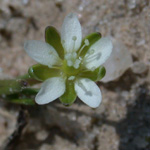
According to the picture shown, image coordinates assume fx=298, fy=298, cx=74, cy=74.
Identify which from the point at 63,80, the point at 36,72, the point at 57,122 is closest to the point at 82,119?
the point at 57,122

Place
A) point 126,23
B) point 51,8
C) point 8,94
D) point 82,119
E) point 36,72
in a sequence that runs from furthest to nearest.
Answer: point 51,8 → point 126,23 → point 82,119 → point 8,94 → point 36,72

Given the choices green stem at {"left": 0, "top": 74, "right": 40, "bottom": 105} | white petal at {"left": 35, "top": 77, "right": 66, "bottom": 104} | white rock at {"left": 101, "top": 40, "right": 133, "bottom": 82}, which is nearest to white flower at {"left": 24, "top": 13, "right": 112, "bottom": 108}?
white petal at {"left": 35, "top": 77, "right": 66, "bottom": 104}

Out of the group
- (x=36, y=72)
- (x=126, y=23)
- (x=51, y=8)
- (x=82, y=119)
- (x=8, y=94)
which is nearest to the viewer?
(x=36, y=72)

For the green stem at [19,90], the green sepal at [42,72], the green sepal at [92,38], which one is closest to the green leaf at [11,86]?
the green stem at [19,90]

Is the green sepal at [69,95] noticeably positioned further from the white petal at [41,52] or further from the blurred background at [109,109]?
the blurred background at [109,109]

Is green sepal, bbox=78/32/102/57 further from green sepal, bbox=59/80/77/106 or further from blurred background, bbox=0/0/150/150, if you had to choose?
blurred background, bbox=0/0/150/150

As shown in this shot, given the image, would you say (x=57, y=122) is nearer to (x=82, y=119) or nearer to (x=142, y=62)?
(x=82, y=119)
